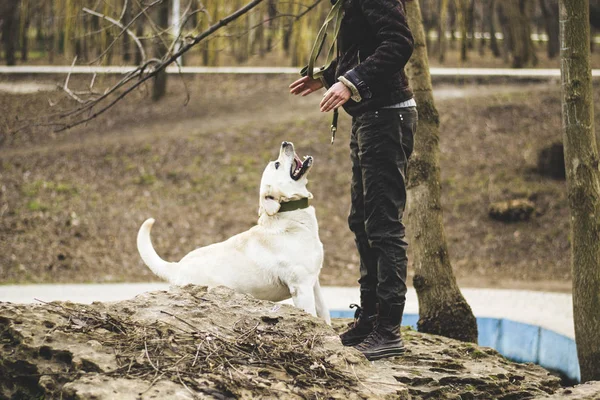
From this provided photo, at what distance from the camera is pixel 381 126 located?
4152mm

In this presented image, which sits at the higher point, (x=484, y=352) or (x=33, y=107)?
(x=33, y=107)

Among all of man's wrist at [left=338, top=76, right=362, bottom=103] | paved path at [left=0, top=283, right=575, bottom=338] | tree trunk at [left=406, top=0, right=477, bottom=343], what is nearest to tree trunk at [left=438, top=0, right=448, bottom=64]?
paved path at [left=0, top=283, right=575, bottom=338]

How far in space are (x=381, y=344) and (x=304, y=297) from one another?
0.61m

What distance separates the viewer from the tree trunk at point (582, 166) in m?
5.23

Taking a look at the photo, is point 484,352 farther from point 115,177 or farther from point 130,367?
point 115,177

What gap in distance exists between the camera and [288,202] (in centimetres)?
486

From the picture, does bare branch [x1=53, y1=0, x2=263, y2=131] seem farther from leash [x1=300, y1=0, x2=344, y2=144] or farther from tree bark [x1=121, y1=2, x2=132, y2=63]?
leash [x1=300, y1=0, x2=344, y2=144]

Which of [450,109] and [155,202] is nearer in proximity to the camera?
[155,202]

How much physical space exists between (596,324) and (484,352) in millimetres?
907

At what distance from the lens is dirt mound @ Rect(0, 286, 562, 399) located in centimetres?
329

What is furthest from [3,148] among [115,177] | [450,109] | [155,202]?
[450,109]

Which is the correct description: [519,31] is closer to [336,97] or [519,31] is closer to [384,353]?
[384,353]

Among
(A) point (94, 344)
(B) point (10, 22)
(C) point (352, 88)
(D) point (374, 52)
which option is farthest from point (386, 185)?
(B) point (10, 22)

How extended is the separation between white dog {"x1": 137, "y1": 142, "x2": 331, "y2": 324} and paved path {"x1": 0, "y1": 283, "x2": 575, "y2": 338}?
9.26 ft
